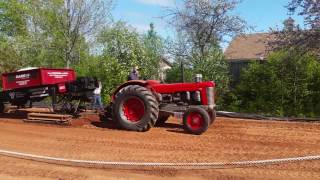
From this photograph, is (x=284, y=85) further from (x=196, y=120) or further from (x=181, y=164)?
(x=181, y=164)

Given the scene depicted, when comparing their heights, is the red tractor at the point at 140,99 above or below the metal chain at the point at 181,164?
above

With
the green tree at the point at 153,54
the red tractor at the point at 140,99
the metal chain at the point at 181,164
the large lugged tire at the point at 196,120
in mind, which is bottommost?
the metal chain at the point at 181,164

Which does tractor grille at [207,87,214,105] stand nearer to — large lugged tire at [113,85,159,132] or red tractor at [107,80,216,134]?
red tractor at [107,80,216,134]

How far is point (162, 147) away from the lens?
33.5 ft

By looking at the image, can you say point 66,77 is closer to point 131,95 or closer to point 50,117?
point 50,117

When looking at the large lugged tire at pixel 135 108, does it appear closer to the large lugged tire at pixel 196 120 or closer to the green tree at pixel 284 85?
the large lugged tire at pixel 196 120

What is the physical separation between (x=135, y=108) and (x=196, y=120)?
5.37ft

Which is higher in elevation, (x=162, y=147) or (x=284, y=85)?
(x=284, y=85)

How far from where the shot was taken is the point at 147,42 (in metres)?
25.9

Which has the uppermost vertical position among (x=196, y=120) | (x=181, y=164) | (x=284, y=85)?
(x=284, y=85)

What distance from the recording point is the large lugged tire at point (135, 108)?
40.6 feet

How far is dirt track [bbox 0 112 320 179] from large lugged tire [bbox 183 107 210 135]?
0.75 ft

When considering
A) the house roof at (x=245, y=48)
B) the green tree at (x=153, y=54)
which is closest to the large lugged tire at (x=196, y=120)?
the green tree at (x=153, y=54)

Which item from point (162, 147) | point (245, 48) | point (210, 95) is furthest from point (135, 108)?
point (245, 48)
